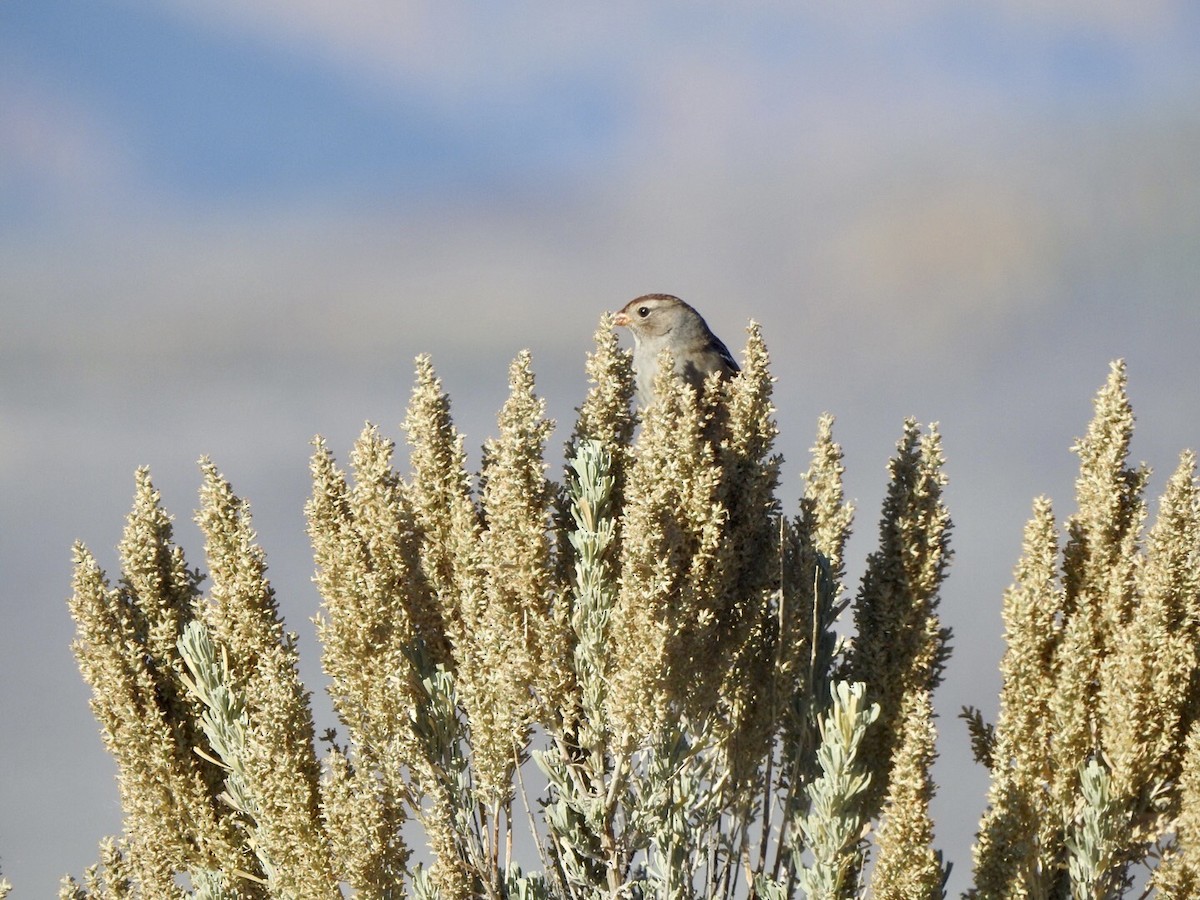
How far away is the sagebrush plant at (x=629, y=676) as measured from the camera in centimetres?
532

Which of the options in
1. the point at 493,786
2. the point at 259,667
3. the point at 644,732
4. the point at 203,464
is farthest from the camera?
the point at 203,464

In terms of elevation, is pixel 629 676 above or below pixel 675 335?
below

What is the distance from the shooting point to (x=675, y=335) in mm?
8172

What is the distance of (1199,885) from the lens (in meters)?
5.71

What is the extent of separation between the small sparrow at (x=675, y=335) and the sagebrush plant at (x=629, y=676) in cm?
194

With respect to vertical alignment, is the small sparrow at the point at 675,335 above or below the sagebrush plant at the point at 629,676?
above

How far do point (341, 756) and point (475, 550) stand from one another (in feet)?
3.51

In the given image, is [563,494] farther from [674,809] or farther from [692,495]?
[674,809]

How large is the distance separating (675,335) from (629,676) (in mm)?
3468

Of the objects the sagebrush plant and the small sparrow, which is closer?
the sagebrush plant

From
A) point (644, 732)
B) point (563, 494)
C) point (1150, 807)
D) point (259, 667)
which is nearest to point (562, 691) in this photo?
point (644, 732)

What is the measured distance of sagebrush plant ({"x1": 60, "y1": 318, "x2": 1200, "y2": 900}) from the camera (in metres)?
5.32

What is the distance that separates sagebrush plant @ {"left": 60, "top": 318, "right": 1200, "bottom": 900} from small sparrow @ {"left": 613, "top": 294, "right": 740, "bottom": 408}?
1940mm

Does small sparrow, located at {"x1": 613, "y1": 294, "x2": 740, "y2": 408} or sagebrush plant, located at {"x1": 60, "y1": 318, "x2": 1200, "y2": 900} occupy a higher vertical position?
small sparrow, located at {"x1": 613, "y1": 294, "x2": 740, "y2": 408}
